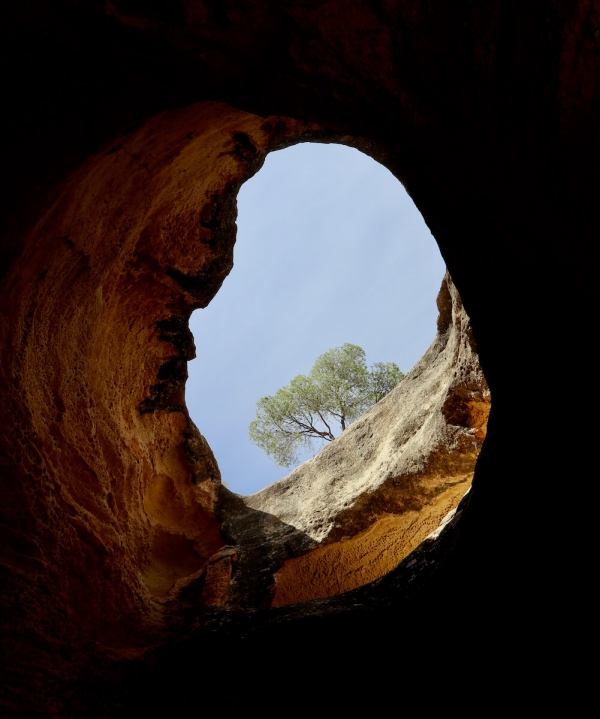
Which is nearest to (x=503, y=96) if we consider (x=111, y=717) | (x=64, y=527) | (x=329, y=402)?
(x=64, y=527)

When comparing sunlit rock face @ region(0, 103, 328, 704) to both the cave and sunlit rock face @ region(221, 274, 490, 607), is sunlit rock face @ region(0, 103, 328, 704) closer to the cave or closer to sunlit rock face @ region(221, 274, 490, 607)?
the cave

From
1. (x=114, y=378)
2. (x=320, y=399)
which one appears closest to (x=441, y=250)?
(x=114, y=378)

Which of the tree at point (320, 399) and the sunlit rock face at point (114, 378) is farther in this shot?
the tree at point (320, 399)

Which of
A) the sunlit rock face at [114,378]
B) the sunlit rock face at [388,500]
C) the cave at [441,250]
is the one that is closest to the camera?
the cave at [441,250]

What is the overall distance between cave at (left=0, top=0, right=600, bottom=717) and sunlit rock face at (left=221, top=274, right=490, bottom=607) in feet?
8.44

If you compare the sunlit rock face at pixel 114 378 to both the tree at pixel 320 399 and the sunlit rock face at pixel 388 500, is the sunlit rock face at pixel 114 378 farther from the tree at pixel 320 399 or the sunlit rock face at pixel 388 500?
the tree at pixel 320 399

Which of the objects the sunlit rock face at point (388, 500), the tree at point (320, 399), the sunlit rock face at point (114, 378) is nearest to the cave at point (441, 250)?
the sunlit rock face at point (114, 378)

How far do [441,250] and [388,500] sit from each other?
476 cm

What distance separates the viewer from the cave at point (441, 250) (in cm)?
286

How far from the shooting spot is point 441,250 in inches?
163

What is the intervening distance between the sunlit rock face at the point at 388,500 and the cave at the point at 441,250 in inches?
101

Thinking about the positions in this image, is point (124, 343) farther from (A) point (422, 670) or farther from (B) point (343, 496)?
(A) point (422, 670)

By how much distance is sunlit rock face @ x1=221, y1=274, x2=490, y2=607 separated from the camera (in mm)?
7199

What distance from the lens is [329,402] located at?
14453 mm
